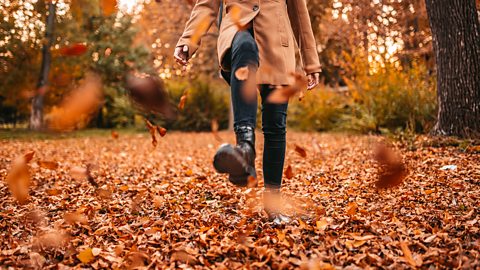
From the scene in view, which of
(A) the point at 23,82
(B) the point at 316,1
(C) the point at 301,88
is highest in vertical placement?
(B) the point at 316,1

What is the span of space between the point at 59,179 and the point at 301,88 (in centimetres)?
307

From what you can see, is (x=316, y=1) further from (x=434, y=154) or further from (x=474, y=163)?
(x=474, y=163)

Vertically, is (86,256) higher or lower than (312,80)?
lower

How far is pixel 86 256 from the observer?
6.47 feet

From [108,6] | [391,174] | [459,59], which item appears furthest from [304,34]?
[459,59]

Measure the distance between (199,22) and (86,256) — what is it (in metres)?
1.28

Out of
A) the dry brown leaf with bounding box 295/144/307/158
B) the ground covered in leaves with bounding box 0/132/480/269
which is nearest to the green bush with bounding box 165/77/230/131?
the ground covered in leaves with bounding box 0/132/480/269

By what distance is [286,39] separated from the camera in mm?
2275

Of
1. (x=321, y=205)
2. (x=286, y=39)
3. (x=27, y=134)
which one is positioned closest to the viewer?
(x=286, y=39)

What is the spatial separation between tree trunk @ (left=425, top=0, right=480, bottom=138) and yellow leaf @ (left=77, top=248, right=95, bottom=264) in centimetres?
446

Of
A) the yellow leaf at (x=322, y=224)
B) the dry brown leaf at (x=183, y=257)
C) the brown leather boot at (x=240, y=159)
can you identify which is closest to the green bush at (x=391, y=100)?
the yellow leaf at (x=322, y=224)

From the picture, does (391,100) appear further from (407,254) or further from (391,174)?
(407,254)

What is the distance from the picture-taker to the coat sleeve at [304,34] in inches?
96.6

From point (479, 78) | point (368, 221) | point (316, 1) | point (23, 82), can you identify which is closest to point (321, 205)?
point (368, 221)
